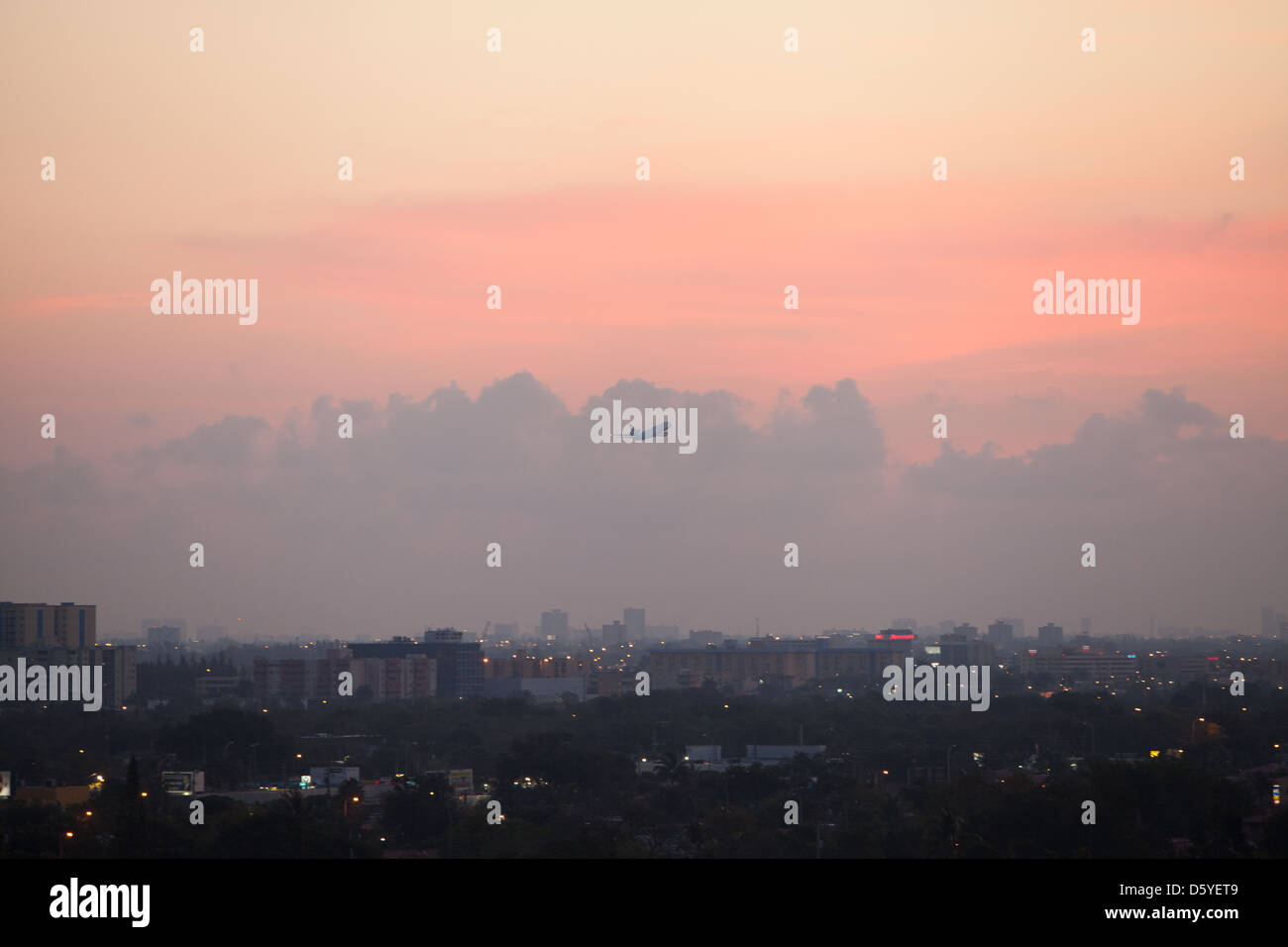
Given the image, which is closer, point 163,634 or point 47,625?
point 47,625

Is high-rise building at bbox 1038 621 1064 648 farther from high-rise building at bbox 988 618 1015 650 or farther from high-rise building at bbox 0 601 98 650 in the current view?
high-rise building at bbox 0 601 98 650

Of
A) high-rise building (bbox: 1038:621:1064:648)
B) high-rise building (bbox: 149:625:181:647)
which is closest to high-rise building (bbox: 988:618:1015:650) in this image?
high-rise building (bbox: 1038:621:1064:648)

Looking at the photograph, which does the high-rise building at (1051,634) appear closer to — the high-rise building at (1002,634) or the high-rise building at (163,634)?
the high-rise building at (1002,634)

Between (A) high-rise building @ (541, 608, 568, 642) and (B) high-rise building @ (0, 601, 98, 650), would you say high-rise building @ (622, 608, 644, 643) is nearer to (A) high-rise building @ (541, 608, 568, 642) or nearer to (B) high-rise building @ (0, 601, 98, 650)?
(A) high-rise building @ (541, 608, 568, 642)

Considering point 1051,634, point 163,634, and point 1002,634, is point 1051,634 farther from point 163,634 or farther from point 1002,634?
point 163,634

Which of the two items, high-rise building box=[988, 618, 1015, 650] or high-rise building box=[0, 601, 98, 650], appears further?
high-rise building box=[988, 618, 1015, 650]

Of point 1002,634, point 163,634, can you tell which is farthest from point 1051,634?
point 163,634

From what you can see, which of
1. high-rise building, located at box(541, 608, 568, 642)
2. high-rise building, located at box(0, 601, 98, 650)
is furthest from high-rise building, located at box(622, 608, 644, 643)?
high-rise building, located at box(0, 601, 98, 650)

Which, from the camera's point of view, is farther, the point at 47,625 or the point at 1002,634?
the point at 1002,634

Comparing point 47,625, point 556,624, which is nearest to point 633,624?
point 556,624
